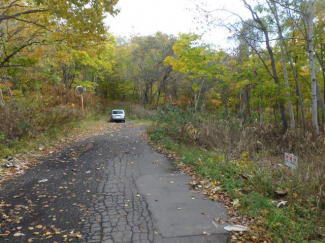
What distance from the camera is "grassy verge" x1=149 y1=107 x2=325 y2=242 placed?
3.76m

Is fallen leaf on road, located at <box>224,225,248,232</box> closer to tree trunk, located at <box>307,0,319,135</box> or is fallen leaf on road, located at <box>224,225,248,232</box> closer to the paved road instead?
the paved road

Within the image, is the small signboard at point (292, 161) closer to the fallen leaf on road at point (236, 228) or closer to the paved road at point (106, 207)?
the paved road at point (106, 207)

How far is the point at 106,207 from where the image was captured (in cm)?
491

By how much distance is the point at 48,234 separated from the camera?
153 inches

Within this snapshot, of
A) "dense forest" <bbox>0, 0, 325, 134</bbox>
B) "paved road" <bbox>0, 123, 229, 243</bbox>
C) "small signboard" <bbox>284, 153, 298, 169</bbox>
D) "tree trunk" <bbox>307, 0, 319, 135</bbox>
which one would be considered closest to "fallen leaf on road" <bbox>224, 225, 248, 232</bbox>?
"paved road" <bbox>0, 123, 229, 243</bbox>

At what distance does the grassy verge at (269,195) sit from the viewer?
148 inches

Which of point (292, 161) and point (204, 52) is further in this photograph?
point (204, 52)

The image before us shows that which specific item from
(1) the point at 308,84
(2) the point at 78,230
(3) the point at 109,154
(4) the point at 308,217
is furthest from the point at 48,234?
(1) the point at 308,84

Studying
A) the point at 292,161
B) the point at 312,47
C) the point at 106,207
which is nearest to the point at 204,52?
the point at 312,47

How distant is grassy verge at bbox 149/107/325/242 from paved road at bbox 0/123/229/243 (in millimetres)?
561

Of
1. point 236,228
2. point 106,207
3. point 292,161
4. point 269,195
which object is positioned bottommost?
point 106,207

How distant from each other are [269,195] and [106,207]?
3.27 meters

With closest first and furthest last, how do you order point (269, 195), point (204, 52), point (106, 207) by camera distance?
point (106, 207), point (269, 195), point (204, 52)

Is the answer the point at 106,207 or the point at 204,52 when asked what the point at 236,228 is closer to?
the point at 106,207
